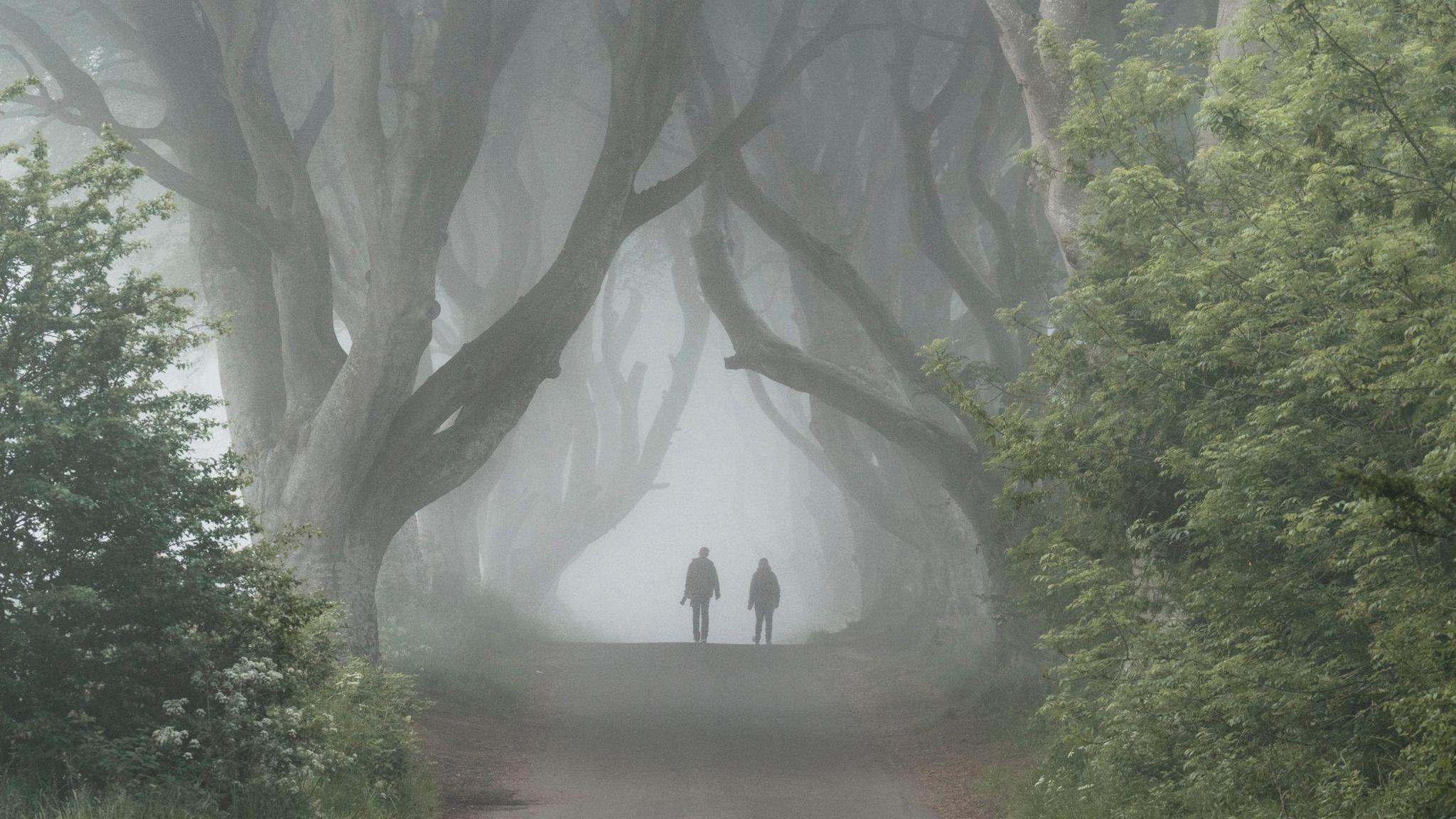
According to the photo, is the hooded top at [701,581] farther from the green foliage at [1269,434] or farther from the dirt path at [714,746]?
the green foliage at [1269,434]

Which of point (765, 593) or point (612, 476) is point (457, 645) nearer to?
point (765, 593)

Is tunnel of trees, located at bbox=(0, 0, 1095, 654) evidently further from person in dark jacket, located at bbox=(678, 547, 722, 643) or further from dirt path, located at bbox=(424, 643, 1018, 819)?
person in dark jacket, located at bbox=(678, 547, 722, 643)

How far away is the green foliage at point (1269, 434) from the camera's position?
5277 millimetres

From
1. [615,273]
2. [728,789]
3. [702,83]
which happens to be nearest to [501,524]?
[615,273]

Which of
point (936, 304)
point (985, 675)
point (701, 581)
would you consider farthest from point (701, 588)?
point (985, 675)

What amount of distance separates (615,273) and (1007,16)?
1954cm

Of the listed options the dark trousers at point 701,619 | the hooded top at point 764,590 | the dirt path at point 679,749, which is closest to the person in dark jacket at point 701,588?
the dark trousers at point 701,619

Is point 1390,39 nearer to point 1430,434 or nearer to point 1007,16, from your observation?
point 1430,434

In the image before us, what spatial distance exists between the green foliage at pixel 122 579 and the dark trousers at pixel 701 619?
48.0ft

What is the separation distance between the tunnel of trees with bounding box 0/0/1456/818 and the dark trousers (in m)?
3.42

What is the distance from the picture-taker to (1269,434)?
6.09 metres

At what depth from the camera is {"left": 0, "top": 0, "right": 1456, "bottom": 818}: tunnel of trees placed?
5.92 m

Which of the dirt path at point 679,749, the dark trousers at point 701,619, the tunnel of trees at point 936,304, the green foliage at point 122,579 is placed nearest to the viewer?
the tunnel of trees at point 936,304

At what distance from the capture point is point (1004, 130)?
66.4ft
